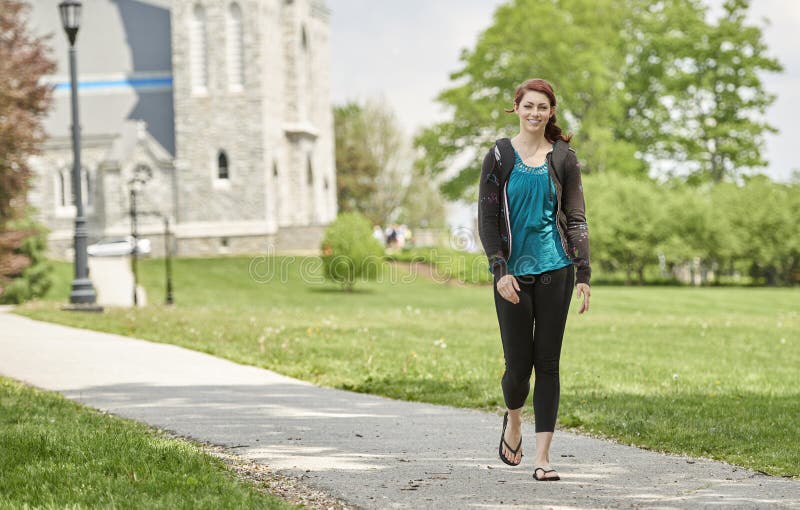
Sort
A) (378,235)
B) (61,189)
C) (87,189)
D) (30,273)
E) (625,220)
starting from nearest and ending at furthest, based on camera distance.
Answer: (30,273)
(625,220)
(378,235)
(87,189)
(61,189)

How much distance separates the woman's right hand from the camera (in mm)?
5418

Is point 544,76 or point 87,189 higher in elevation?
point 544,76

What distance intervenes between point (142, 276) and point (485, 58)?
A: 18.7 meters

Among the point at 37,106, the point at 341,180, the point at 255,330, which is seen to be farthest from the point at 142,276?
the point at 341,180

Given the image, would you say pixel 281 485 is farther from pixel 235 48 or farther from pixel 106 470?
pixel 235 48

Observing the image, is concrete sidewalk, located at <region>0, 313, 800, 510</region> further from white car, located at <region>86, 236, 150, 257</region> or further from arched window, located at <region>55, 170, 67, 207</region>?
arched window, located at <region>55, 170, 67, 207</region>

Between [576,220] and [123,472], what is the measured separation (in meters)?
2.77

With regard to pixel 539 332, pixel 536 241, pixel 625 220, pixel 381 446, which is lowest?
pixel 381 446

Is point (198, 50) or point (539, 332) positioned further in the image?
point (198, 50)

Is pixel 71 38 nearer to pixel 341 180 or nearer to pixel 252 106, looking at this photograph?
pixel 252 106

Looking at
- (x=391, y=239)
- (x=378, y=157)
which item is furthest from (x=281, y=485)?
(x=378, y=157)

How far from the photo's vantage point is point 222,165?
165 feet

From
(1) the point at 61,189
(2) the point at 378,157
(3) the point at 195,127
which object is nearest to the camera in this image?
(3) the point at 195,127

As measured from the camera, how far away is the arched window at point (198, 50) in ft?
163
